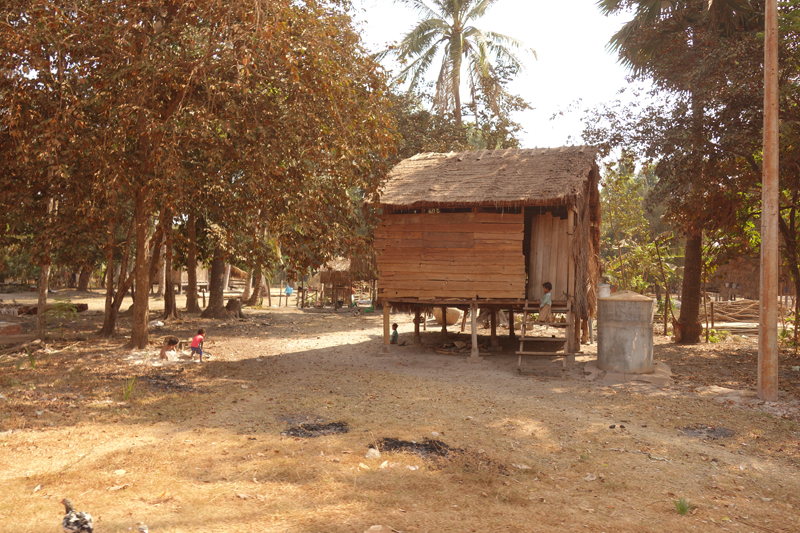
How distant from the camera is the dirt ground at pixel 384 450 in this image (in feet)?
14.4

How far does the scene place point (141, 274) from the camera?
11.6 meters

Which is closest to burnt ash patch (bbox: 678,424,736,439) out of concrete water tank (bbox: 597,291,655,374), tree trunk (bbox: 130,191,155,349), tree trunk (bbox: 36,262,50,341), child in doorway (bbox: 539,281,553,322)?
concrete water tank (bbox: 597,291,655,374)

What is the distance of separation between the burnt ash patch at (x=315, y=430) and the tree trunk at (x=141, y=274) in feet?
20.9

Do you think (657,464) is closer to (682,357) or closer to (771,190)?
(771,190)

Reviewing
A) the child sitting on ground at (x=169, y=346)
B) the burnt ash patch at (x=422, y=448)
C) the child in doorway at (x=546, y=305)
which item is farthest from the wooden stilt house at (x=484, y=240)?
the burnt ash patch at (x=422, y=448)

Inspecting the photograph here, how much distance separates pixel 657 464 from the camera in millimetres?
5891

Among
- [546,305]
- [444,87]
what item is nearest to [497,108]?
[444,87]

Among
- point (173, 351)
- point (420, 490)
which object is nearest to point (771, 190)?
point (420, 490)

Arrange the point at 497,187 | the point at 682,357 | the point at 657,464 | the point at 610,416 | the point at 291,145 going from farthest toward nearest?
the point at 682,357 → the point at 497,187 → the point at 291,145 → the point at 610,416 → the point at 657,464

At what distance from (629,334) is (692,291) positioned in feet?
19.4

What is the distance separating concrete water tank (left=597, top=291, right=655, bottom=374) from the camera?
10.7 meters

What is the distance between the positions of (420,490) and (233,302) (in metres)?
17.3

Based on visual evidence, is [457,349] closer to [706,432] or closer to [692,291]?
[692,291]

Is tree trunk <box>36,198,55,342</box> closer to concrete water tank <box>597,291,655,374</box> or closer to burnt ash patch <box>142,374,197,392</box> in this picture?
burnt ash patch <box>142,374,197,392</box>
